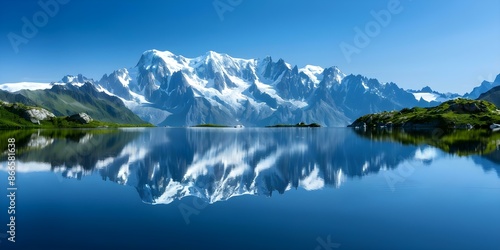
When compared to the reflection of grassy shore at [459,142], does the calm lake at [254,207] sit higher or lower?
lower

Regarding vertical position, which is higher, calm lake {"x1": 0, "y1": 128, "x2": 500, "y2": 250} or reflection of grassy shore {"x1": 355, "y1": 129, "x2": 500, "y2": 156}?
reflection of grassy shore {"x1": 355, "y1": 129, "x2": 500, "y2": 156}

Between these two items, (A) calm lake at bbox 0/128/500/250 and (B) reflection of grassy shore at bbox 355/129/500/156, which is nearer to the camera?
(A) calm lake at bbox 0/128/500/250

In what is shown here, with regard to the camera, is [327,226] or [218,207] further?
[218,207]

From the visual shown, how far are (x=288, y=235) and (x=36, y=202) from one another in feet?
79.0

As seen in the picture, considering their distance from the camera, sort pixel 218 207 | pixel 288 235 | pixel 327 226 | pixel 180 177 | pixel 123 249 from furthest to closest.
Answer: pixel 180 177
pixel 218 207
pixel 327 226
pixel 288 235
pixel 123 249

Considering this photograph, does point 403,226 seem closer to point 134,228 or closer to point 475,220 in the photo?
point 475,220

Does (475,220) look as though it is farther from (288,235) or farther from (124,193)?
(124,193)

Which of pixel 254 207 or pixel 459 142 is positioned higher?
pixel 459 142

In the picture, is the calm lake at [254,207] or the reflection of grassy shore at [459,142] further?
the reflection of grassy shore at [459,142]

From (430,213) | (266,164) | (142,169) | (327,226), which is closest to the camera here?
(327,226)

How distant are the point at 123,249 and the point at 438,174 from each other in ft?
145

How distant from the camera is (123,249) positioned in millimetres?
20000

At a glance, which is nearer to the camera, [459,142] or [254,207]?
[254,207]

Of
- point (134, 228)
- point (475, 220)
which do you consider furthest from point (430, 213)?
point (134, 228)
